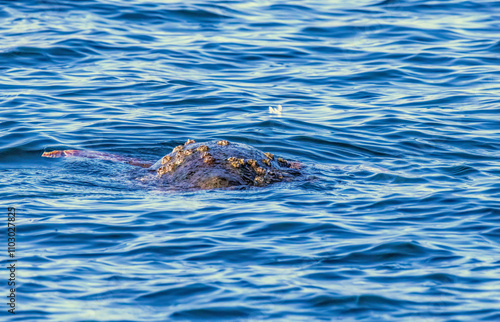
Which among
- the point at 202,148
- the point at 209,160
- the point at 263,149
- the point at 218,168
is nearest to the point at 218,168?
the point at 218,168

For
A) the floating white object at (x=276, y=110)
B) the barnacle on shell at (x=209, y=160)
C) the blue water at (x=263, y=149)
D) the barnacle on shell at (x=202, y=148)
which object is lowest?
the floating white object at (x=276, y=110)

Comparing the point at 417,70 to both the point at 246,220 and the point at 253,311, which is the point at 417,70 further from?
the point at 253,311

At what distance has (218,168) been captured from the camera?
9.58m

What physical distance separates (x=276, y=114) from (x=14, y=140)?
4291 mm

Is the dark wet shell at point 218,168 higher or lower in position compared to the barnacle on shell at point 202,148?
lower

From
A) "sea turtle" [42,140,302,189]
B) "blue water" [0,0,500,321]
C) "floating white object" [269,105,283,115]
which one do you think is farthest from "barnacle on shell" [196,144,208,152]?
"floating white object" [269,105,283,115]

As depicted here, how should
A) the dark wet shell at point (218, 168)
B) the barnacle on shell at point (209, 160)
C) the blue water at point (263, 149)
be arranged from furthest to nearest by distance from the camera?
the barnacle on shell at point (209, 160)
the dark wet shell at point (218, 168)
the blue water at point (263, 149)

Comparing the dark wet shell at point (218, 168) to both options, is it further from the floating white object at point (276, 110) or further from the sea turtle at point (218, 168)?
the floating white object at point (276, 110)

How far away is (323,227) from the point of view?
822cm

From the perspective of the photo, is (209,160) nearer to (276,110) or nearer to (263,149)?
(263,149)

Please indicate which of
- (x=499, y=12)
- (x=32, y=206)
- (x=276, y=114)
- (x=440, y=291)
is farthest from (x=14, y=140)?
(x=499, y=12)

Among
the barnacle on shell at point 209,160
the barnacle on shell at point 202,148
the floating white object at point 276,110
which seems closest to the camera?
the barnacle on shell at point 209,160

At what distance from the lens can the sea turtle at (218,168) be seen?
31.2ft

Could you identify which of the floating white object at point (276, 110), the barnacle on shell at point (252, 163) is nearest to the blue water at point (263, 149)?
the floating white object at point (276, 110)
